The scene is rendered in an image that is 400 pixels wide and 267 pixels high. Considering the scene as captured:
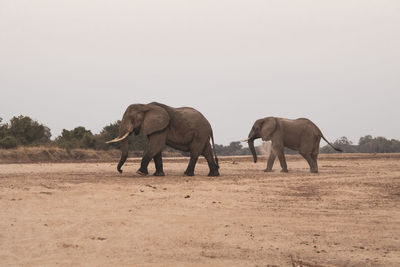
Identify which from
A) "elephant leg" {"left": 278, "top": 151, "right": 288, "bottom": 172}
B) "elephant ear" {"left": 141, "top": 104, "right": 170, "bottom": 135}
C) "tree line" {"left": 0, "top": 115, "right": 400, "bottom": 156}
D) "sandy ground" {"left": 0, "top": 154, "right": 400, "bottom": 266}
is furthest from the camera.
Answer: "tree line" {"left": 0, "top": 115, "right": 400, "bottom": 156}

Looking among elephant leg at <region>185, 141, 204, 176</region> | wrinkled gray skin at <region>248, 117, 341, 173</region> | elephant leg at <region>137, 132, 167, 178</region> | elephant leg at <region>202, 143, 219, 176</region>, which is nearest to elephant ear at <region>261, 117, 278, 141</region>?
wrinkled gray skin at <region>248, 117, 341, 173</region>

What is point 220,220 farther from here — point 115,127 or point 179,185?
point 115,127

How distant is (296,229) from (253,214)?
1121 mm

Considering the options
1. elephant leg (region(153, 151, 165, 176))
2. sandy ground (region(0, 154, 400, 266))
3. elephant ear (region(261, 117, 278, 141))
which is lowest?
sandy ground (region(0, 154, 400, 266))

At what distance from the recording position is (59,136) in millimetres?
39656

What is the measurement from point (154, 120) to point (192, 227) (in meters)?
8.29

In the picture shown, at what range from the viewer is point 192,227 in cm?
636

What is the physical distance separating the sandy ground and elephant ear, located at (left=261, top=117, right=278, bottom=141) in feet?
26.6

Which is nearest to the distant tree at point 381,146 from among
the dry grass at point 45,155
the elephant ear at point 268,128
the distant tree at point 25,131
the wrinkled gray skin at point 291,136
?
the dry grass at point 45,155

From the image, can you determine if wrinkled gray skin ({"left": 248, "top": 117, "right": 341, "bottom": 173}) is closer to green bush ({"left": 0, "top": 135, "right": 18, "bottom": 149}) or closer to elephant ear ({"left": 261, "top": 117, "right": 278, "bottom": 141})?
elephant ear ({"left": 261, "top": 117, "right": 278, "bottom": 141})

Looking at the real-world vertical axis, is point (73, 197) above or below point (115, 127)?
below

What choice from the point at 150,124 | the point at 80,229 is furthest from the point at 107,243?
the point at 150,124

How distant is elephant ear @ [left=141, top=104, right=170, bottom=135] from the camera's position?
47.0 ft

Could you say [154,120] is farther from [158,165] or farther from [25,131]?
[25,131]
